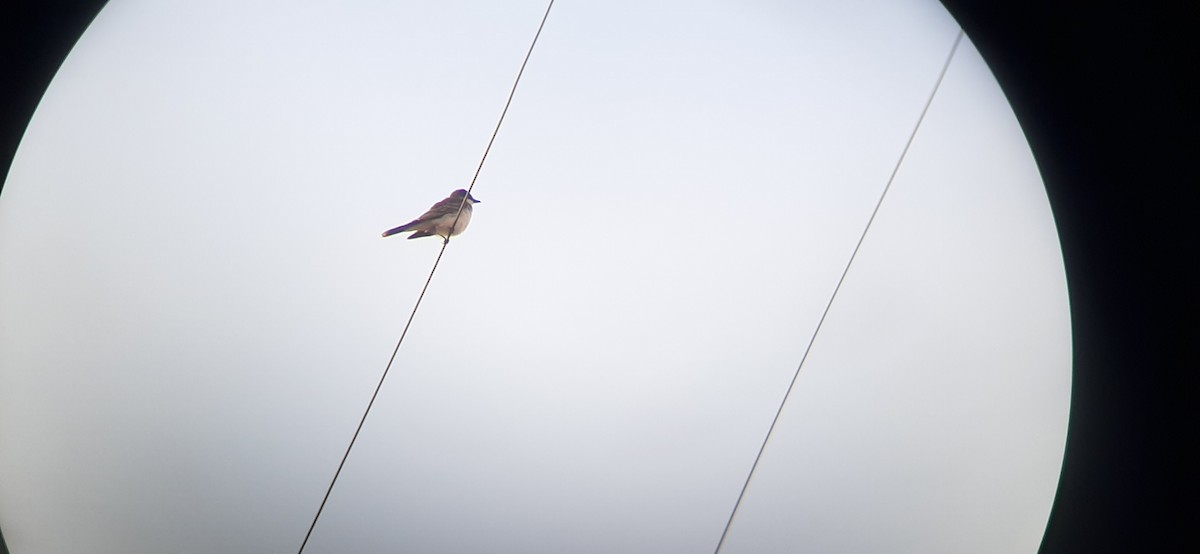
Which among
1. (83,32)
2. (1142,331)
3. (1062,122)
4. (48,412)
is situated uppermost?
(1062,122)

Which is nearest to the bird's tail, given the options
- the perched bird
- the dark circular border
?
the perched bird

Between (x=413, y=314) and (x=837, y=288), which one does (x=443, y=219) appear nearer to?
(x=413, y=314)

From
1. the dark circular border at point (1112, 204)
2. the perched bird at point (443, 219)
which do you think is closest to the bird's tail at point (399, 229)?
the perched bird at point (443, 219)

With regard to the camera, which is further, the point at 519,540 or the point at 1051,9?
the point at 519,540

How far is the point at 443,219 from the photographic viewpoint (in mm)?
940

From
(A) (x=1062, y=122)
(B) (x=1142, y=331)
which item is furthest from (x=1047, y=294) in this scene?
(A) (x=1062, y=122)

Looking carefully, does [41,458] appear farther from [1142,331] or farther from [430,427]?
[1142,331]

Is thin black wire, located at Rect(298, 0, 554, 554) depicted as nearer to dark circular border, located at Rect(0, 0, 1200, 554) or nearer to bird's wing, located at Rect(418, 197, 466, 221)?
bird's wing, located at Rect(418, 197, 466, 221)

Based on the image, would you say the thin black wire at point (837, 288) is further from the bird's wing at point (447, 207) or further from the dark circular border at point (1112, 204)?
the bird's wing at point (447, 207)

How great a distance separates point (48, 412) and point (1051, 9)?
1.46m

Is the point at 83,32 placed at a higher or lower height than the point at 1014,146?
lower

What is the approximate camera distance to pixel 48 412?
0.94 metres

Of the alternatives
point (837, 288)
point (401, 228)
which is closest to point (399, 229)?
point (401, 228)

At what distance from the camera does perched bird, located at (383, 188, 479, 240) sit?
94cm
